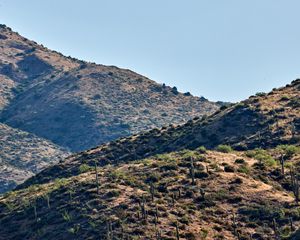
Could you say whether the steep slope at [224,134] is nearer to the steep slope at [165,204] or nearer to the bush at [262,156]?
the bush at [262,156]

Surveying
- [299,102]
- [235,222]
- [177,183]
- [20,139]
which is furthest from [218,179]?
[20,139]

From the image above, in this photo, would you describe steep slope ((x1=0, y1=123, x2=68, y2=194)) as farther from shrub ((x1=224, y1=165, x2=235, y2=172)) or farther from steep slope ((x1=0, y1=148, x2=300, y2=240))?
shrub ((x1=224, y1=165, x2=235, y2=172))

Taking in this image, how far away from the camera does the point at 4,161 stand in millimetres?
161875

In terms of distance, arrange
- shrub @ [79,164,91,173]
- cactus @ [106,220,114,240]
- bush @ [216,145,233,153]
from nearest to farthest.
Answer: cactus @ [106,220,114,240]
bush @ [216,145,233,153]
shrub @ [79,164,91,173]

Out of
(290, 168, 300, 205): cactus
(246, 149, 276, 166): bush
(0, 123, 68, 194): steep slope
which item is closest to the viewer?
(290, 168, 300, 205): cactus

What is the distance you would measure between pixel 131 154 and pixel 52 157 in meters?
77.7

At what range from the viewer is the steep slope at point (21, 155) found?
151750 millimetres

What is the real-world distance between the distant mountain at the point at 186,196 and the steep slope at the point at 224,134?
31cm

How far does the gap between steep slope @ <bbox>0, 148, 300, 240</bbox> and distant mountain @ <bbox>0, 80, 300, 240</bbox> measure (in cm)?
9

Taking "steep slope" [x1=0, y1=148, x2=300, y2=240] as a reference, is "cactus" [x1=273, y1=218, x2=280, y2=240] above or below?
below

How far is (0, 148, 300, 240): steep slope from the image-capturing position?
61.8m

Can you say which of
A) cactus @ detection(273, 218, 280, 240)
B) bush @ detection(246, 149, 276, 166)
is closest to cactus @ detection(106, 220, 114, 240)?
cactus @ detection(273, 218, 280, 240)

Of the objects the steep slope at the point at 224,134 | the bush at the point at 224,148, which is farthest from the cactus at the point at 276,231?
the steep slope at the point at 224,134

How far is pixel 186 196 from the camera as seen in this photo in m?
68.9
